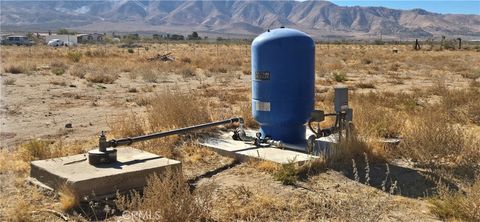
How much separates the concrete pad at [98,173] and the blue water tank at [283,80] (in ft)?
7.08

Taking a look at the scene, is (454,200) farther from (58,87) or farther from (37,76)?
(37,76)

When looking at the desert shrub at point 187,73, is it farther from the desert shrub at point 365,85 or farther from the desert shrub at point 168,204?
the desert shrub at point 168,204

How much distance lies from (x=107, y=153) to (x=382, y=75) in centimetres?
2287

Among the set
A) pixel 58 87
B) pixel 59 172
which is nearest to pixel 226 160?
pixel 59 172

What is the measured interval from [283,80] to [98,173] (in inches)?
127

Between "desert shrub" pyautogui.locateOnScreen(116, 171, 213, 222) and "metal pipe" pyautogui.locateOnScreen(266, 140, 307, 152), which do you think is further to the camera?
"metal pipe" pyautogui.locateOnScreen(266, 140, 307, 152)

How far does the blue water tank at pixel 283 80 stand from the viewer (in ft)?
26.2

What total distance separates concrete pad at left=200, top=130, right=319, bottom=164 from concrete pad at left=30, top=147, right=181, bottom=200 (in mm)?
1453

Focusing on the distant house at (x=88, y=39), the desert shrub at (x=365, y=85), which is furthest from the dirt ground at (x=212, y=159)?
the distant house at (x=88, y=39)

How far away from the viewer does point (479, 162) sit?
7.37 m

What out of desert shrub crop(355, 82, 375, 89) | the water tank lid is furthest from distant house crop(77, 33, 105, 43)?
the water tank lid

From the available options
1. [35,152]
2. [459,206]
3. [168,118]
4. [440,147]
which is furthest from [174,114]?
[459,206]

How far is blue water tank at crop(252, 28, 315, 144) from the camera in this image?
7977 mm

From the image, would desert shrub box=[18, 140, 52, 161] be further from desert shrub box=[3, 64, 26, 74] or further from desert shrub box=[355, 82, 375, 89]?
desert shrub box=[3, 64, 26, 74]
